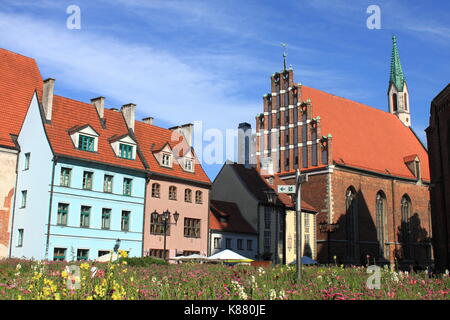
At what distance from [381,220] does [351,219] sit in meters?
5.33

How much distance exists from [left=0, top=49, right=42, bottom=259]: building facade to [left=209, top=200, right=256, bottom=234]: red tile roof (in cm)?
1517

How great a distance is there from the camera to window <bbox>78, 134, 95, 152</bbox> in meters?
35.3

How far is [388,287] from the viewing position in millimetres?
12070

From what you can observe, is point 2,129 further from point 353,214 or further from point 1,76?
point 353,214

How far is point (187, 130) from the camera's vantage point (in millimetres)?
44125

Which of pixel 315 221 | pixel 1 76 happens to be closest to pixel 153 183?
pixel 1 76

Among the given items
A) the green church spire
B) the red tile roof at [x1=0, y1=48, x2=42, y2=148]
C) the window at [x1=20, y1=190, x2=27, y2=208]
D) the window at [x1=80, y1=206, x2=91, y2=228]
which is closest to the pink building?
the window at [x1=80, y1=206, x2=91, y2=228]

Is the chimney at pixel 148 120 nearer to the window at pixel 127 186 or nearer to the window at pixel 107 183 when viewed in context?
the window at pixel 127 186

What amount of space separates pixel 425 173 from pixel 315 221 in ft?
63.8

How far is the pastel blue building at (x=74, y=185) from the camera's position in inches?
1294

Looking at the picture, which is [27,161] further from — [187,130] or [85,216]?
[187,130]

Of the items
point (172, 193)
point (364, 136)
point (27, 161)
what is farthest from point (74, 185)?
point (364, 136)
